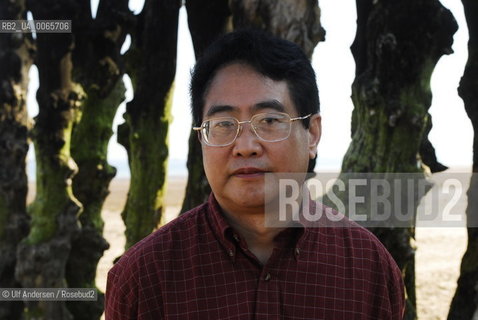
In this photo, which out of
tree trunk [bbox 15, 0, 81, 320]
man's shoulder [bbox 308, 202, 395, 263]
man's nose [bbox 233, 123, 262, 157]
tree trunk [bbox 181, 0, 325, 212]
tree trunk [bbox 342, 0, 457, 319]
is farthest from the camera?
tree trunk [bbox 15, 0, 81, 320]

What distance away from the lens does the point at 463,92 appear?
435cm

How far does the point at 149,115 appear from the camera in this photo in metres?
6.64

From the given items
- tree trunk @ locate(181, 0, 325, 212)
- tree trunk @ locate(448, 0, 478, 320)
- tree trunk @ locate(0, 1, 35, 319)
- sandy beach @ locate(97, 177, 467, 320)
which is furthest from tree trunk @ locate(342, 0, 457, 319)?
tree trunk @ locate(0, 1, 35, 319)

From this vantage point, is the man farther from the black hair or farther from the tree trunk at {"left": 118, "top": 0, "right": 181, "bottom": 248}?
the tree trunk at {"left": 118, "top": 0, "right": 181, "bottom": 248}

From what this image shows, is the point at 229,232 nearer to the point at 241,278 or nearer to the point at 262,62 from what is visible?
the point at 241,278

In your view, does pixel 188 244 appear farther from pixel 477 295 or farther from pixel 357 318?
pixel 477 295

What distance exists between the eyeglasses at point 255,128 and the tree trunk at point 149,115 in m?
4.64

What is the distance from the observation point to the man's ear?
225 cm

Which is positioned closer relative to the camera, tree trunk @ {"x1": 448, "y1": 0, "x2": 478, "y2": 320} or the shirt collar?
the shirt collar

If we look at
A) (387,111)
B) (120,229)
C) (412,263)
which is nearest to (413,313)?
(412,263)

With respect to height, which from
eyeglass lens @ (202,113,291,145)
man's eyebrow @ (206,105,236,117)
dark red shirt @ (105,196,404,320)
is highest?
man's eyebrow @ (206,105,236,117)

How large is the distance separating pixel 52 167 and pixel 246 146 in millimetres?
4239

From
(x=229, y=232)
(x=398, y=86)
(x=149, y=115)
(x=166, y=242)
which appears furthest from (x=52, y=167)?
(x=229, y=232)

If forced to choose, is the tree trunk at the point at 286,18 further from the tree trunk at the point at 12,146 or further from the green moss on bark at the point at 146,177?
the tree trunk at the point at 12,146
